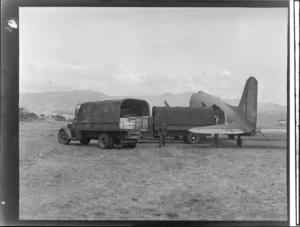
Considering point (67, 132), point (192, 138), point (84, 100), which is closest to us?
point (84, 100)

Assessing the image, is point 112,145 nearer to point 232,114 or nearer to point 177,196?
point 177,196

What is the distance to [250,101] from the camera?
14.8 ft

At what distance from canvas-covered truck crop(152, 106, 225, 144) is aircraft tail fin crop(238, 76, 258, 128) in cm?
34

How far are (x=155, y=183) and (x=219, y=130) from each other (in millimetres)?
1297

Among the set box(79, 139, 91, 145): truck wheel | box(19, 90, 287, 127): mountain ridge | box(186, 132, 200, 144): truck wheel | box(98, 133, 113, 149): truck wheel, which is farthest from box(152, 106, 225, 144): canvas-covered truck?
box(79, 139, 91, 145): truck wheel

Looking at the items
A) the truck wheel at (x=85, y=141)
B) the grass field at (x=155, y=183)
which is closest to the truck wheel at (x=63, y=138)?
the grass field at (x=155, y=183)

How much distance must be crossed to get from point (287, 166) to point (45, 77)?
3677 millimetres

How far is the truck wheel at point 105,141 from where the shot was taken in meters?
4.79

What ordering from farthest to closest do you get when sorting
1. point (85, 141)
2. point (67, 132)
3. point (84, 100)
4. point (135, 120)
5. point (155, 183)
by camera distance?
point (135, 120), point (85, 141), point (67, 132), point (84, 100), point (155, 183)

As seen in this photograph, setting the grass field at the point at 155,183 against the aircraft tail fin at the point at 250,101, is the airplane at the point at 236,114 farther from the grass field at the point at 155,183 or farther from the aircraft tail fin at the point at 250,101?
the grass field at the point at 155,183

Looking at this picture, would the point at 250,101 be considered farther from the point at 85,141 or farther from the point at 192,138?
the point at 85,141

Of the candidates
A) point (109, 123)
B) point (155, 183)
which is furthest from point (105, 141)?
point (155, 183)

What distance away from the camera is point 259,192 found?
4.30 m

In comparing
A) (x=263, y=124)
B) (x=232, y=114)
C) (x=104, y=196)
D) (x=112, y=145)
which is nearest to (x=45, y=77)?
(x=112, y=145)
